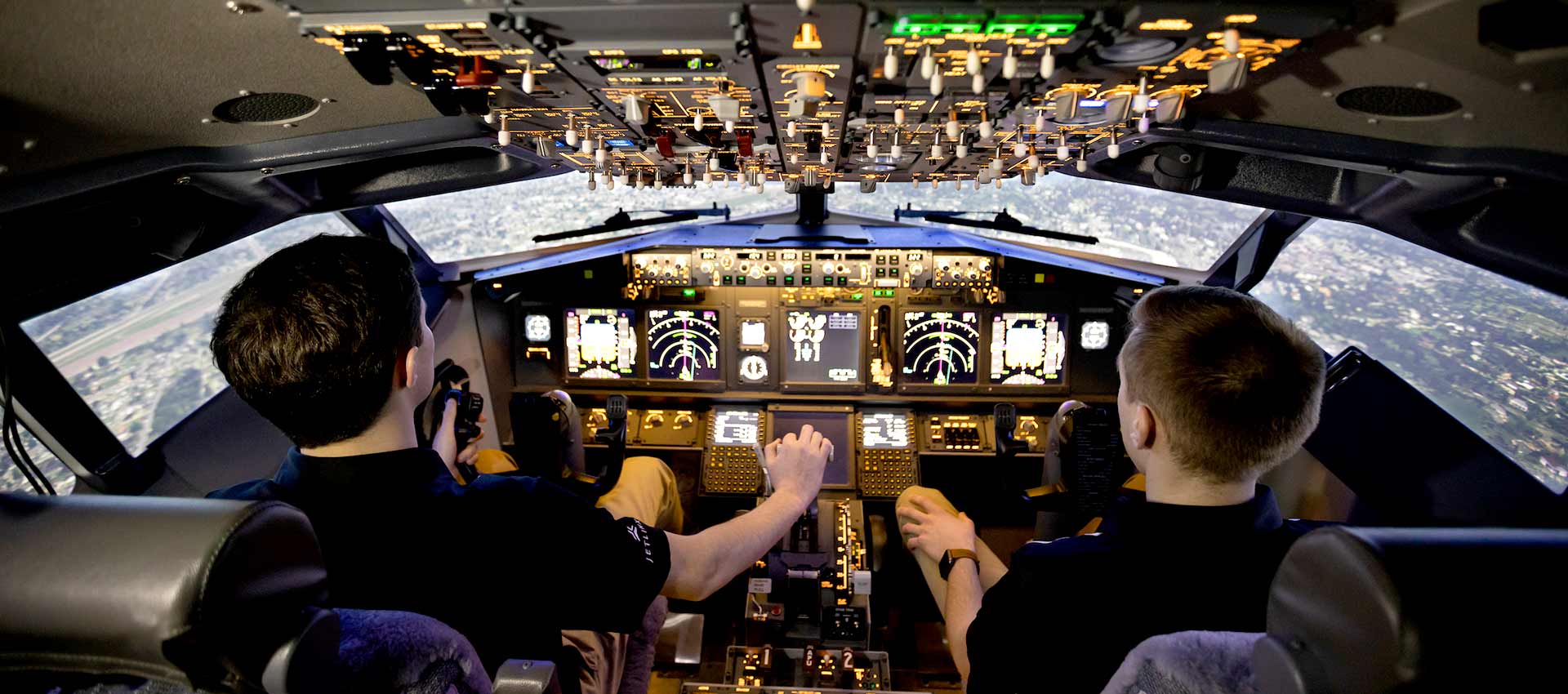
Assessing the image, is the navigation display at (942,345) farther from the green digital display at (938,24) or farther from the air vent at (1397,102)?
the green digital display at (938,24)

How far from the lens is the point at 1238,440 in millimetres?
1200

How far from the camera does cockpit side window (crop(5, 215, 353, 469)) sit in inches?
93.3

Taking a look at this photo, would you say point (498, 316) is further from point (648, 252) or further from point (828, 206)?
point (828, 206)

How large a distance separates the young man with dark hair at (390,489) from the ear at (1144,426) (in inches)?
38.7

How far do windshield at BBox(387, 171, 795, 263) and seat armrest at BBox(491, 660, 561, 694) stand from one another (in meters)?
3.19

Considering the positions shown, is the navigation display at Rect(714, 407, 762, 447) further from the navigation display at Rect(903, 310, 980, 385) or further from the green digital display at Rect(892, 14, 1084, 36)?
the green digital display at Rect(892, 14, 1084, 36)

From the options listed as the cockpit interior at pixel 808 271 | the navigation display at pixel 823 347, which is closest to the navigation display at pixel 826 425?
the cockpit interior at pixel 808 271

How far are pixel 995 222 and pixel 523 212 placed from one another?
286cm

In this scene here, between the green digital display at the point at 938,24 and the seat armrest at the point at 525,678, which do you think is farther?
the green digital display at the point at 938,24

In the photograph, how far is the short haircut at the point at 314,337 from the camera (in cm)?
113

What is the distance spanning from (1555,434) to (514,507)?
10.3ft

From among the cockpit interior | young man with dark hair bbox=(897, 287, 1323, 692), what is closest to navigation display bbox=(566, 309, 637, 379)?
the cockpit interior

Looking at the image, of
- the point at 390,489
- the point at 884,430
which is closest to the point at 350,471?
the point at 390,489

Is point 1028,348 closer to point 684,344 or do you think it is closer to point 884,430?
point 884,430
